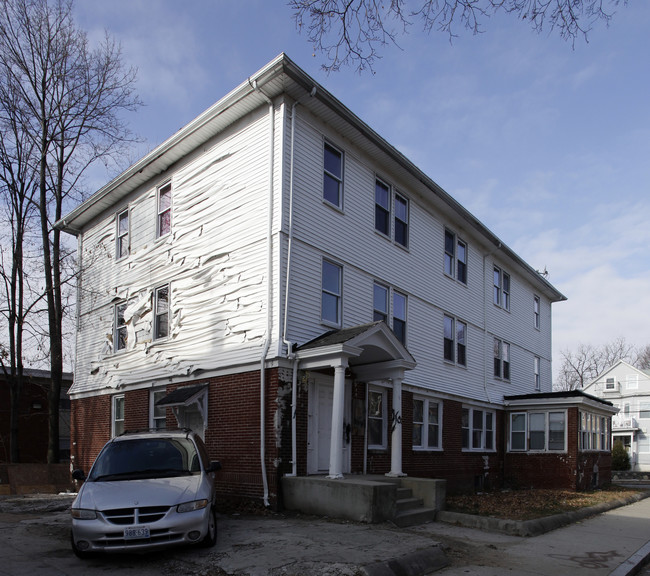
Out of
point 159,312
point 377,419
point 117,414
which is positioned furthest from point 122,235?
point 377,419

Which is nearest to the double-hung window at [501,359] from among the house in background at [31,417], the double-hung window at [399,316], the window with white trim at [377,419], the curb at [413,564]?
the double-hung window at [399,316]

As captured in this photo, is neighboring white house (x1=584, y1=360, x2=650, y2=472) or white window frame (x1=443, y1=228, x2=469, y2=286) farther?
neighboring white house (x1=584, y1=360, x2=650, y2=472)

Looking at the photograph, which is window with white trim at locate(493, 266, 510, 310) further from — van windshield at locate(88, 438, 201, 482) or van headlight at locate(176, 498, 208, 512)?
van headlight at locate(176, 498, 208, 512)

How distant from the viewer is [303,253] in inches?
535

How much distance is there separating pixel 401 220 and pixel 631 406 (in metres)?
43.8

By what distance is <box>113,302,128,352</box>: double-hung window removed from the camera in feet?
58.9

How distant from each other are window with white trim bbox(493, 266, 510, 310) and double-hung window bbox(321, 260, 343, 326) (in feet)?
34.2

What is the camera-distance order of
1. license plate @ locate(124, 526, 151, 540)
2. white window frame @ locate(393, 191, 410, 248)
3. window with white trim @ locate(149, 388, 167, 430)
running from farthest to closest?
white window frame @ locate(393, 191, 410, 248) → window with white trim @ locate(149, 388, 167, 430) → license plate @ locate(124, 526, 151, 540)

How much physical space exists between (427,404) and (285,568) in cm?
1135

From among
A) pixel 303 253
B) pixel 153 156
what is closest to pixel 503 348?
pixel 303 253

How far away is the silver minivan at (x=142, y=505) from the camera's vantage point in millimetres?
7633

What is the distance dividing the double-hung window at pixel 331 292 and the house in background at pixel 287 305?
0.05 meters

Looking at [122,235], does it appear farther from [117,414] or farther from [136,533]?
[136,533]

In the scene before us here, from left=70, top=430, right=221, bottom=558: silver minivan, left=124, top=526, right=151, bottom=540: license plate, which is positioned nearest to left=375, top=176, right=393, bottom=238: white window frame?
left=70, top=430, right=221, bottom=558: silver minivan
